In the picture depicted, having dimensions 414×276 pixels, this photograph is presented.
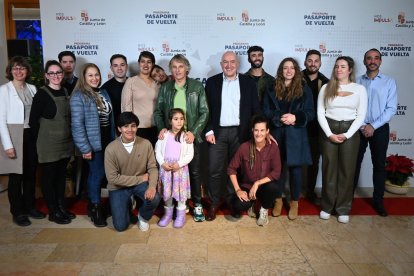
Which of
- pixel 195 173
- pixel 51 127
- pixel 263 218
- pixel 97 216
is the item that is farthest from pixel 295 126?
pixel 51 127

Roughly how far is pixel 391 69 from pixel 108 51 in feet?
11.5

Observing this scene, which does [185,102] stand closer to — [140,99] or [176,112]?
[176,112]

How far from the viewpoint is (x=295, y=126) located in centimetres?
311

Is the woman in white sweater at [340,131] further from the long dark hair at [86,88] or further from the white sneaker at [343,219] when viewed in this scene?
the long dark hair at [86,88]

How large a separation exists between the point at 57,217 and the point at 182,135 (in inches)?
55.1

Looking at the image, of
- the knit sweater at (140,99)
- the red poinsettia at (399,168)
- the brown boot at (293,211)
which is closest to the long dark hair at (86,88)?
the knit sweater at (140,99)

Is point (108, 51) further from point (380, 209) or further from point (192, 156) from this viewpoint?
point (380, 209)

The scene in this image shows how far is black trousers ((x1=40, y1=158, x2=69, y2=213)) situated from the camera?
3004mm

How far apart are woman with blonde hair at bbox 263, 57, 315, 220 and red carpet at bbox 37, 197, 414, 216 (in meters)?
0.36

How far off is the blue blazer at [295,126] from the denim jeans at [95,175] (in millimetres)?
1618

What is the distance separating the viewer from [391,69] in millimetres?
4160

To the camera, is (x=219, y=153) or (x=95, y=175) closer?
(x=95, y=175)

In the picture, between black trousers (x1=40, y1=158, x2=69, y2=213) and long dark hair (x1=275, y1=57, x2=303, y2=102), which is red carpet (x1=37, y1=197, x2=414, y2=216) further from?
long dark hair (x1=275, y1=57, x2=303, y2=102)

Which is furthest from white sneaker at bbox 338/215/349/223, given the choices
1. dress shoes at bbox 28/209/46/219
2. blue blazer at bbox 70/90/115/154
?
dress shoes at bbox 28/209/46/219
